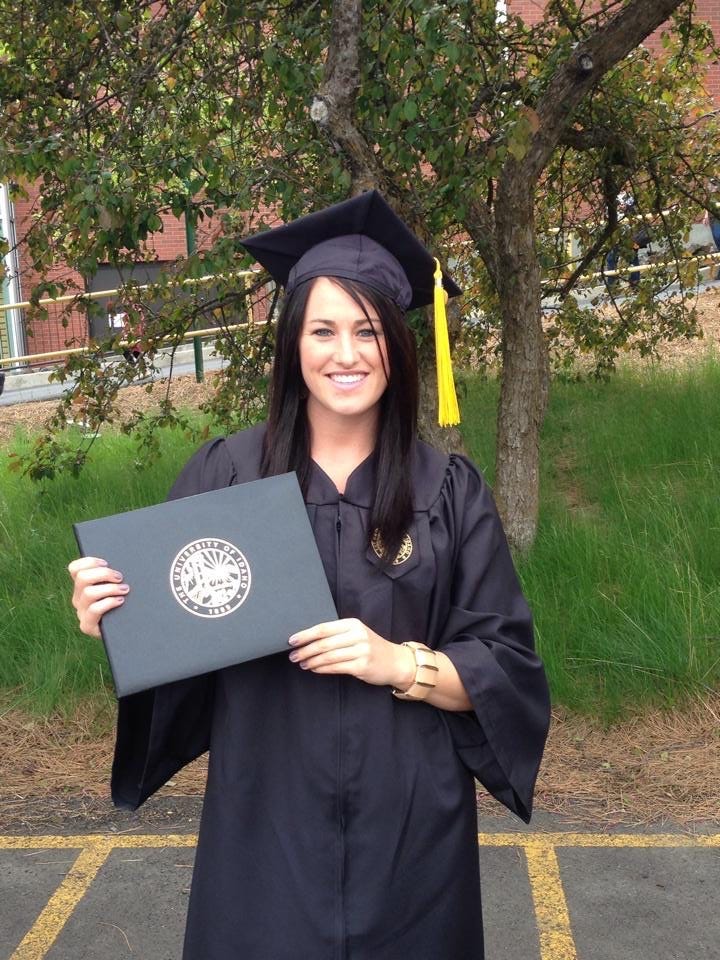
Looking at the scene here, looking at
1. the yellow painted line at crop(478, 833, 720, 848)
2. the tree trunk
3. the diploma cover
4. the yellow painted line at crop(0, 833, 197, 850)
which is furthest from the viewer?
the tree trunk

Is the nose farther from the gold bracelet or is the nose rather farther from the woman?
the gold bracelet

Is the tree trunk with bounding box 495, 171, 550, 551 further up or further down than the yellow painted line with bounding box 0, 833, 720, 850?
further up

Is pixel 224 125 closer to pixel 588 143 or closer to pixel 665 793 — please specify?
pixel 588 143

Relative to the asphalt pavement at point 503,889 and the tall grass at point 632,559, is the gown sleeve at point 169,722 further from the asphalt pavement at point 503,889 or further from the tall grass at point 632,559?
the tall grass at point 632,559

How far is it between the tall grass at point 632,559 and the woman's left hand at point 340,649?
273 cm

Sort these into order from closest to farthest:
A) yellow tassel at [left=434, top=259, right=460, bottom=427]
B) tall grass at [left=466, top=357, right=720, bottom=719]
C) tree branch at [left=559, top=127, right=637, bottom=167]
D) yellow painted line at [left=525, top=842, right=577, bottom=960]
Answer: yellow tassel at [left=434, top=259, right=460, bottom=427], yellow painted line at [left=525, top=842, right=577, bottom=960], tall grass at [left=466, top=357, right=720, bottom=719], tree branch at [left=559, top=127, right=637, bottom=167]

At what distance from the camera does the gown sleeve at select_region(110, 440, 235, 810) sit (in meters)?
2.05

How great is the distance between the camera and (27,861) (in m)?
3.77

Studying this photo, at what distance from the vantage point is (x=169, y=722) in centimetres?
206

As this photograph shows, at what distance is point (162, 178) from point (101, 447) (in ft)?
12.8

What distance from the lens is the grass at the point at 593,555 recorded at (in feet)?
14.4

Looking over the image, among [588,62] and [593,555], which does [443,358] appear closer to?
[593,555]

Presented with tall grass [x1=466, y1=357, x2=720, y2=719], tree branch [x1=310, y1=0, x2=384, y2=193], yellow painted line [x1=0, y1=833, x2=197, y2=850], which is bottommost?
yellow painted line [x1=0, y1=833, x2=197, y2=850]

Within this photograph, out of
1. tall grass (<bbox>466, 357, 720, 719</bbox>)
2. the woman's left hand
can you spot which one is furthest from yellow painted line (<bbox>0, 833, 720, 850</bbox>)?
the woman's left hand
